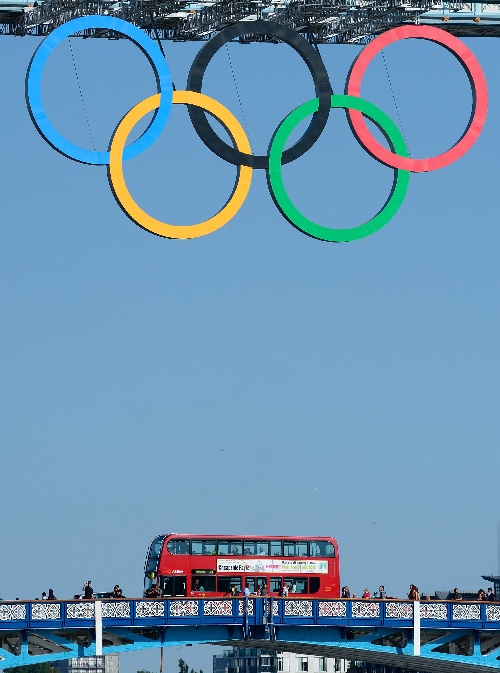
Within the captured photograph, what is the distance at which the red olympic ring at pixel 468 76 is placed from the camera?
192 ft

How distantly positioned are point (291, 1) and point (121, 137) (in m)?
10.0

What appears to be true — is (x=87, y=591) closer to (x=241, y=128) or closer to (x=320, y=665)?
(x=241, y=128)

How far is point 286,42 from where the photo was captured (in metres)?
59.2

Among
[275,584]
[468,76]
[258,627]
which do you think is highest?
[468,76]

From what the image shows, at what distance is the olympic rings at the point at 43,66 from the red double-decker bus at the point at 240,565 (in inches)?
690

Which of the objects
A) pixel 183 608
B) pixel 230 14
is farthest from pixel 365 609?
pixel 230 14

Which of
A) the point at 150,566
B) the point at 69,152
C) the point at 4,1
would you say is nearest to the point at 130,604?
the point at 150,566

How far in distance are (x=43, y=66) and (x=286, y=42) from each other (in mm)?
8122

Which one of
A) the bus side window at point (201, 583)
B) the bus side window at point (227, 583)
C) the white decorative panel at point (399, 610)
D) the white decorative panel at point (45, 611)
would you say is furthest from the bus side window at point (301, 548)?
the white decorative panel at point (45, 611)

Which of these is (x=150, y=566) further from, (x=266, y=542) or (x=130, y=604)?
(x=130, y=604)

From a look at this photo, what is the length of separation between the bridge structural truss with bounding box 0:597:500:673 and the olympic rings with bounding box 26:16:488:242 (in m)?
12.2

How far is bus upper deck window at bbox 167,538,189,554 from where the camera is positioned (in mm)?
68000

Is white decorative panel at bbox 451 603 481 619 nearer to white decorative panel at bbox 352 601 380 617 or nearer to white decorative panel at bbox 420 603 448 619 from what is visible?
white decorative panel at bbox 420 603 448 619

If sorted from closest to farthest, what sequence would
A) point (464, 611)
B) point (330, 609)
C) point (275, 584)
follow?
1. point (330, 609)
2. point (464, 611)
3. point (275, 584)
